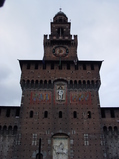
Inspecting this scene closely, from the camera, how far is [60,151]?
21.5 m

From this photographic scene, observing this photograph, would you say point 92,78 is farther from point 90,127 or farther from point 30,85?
point 30,85

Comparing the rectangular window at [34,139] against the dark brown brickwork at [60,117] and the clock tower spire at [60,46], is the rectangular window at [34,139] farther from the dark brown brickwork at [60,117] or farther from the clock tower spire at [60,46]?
the clock tower spire at [60,46]

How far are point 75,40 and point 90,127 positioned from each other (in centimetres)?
1602

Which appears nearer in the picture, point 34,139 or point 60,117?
point 34,139

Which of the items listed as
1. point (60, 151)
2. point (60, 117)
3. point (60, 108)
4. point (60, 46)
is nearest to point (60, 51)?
point (60, 46)

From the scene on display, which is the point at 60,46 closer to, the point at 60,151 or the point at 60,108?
the point at 60,108

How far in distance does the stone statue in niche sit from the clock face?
14.9 m

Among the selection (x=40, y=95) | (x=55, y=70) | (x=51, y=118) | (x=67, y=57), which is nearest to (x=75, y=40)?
(x=67, y=57)

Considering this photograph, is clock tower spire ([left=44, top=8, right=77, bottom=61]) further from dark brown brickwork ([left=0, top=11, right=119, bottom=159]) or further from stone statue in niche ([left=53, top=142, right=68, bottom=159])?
stone statue in niche ([left=53, top=142, right=68, bottom=159])

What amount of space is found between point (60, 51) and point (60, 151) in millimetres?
16411

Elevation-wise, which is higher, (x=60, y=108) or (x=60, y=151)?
(x=60, y=108)

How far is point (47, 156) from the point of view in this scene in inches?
829

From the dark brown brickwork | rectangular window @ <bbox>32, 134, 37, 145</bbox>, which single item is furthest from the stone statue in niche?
rectangular window @ <bbox>32, 134, 37, 145</bbox>

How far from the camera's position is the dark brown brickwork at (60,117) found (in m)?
21.6
